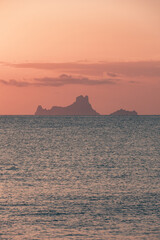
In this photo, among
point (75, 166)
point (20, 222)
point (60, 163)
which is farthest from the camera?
point (60, 163)

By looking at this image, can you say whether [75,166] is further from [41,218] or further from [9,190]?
[41,218]

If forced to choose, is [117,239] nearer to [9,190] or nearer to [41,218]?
[41,218]

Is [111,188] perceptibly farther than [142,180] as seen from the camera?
No

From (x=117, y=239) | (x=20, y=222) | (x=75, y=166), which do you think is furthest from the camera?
(x=75, y=166)

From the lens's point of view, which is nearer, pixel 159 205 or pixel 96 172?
pixel 159 205

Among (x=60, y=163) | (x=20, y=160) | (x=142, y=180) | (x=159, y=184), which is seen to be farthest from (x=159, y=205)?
(x=20, y=160)

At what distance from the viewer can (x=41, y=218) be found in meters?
30.1

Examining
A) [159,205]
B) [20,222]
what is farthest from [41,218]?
[159,205]

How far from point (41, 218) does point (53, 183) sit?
14035mm

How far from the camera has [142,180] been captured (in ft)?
153

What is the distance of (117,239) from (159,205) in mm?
8644

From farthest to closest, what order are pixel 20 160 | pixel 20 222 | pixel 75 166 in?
1. pixel 20 160
2. pixel 75 166
3. pixel 20 222

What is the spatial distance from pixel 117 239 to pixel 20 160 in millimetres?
44023

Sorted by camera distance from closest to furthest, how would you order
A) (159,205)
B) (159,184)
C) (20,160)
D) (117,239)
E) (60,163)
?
(117,239) → (159,205) → (159,184) → (60,163) → (20,160)
